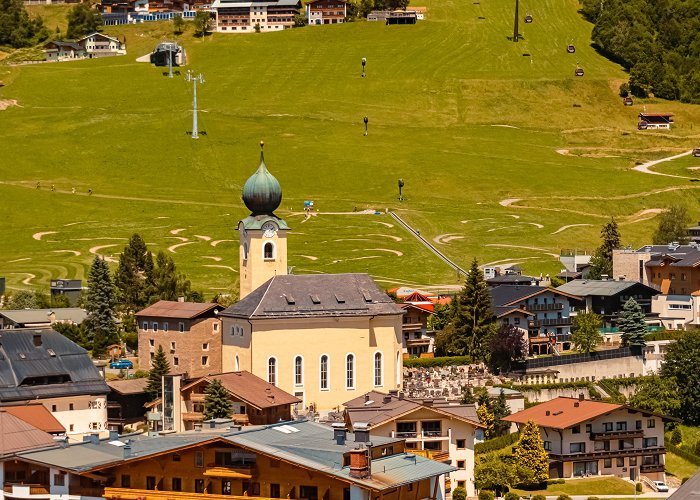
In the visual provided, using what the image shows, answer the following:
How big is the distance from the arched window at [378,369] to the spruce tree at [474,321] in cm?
1066

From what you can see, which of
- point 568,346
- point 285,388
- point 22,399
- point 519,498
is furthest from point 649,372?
point 22,399

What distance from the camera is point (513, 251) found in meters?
181

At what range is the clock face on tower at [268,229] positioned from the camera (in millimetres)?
123062

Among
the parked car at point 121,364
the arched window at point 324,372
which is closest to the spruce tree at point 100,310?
the parked car at point 121,364

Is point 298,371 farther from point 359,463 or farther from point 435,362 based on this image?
point 359,463

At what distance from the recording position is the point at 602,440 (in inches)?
3937

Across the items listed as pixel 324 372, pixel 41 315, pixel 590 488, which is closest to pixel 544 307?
pixel 324 372

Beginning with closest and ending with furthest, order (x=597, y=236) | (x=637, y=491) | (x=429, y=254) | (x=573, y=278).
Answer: (x=637, y=491), (x=573, y=278), (x=429, y=254), (x=597, y=236)

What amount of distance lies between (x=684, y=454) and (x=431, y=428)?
21.5 m

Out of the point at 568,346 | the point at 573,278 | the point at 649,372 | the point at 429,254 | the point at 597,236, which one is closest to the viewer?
the point at 649,372

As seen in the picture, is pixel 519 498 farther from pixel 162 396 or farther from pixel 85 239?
pixel 85 239

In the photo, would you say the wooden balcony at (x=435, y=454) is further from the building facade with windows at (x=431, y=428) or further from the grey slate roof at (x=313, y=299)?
the grey slate roof at (x=313, y=299)

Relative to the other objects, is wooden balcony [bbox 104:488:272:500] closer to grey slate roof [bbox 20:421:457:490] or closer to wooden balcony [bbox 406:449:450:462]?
grey slate roof [bbox 20:421:457:490]

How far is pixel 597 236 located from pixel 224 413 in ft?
340
